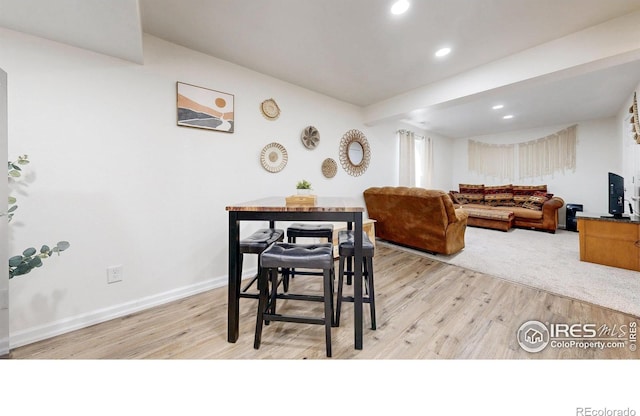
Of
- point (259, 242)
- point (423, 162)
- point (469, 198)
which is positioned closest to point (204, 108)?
point (259, 242)

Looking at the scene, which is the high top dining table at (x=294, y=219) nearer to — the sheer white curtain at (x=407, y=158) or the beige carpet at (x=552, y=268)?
the beige carpet at (x=552, y=268)

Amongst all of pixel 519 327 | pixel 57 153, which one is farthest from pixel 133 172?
pixel 519 327

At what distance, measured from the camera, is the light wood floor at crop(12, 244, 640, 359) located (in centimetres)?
137

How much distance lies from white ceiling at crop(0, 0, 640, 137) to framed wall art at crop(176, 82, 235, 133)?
1.25ft

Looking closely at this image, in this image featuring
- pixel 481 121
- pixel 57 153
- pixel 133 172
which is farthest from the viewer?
pixel 481 121

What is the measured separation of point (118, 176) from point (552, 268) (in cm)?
459

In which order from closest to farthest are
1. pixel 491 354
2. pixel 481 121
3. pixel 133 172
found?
pixel 491 354 < pixel 133 172 < pixel 481 121

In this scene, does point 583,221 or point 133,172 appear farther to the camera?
point 583,221

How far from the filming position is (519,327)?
1.60m

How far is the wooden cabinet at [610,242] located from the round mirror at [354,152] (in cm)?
292

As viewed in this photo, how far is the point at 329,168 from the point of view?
338 cm
